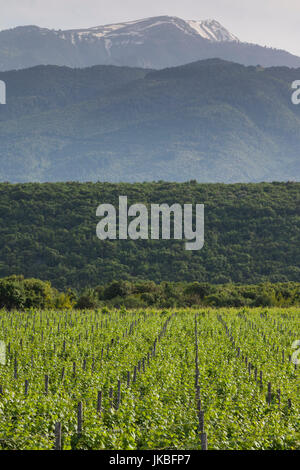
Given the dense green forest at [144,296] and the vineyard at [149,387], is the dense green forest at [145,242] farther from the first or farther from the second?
the vineyard at [149,387]

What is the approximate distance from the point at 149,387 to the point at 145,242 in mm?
50990

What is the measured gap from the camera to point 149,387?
13.4m

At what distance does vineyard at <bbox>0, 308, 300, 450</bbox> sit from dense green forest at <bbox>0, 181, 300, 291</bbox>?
30818 millimetres

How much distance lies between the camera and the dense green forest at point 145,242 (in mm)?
57312

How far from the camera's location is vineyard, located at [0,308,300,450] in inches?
376

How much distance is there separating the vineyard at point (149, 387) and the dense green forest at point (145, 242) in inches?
1213

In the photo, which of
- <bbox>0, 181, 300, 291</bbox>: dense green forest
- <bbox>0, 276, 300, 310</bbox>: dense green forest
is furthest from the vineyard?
<bbox>0, 181, 300, 291</bbox>: dense green forest

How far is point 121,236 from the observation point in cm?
6581

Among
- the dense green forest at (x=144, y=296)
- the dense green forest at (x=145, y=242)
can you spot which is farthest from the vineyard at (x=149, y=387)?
the dense green forest at (x=145, y=242)

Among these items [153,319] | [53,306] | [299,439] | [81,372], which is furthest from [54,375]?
[53,306]

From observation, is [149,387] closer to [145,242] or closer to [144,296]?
[144,296]

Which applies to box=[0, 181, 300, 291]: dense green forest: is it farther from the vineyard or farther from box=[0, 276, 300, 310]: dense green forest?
the vineyard
